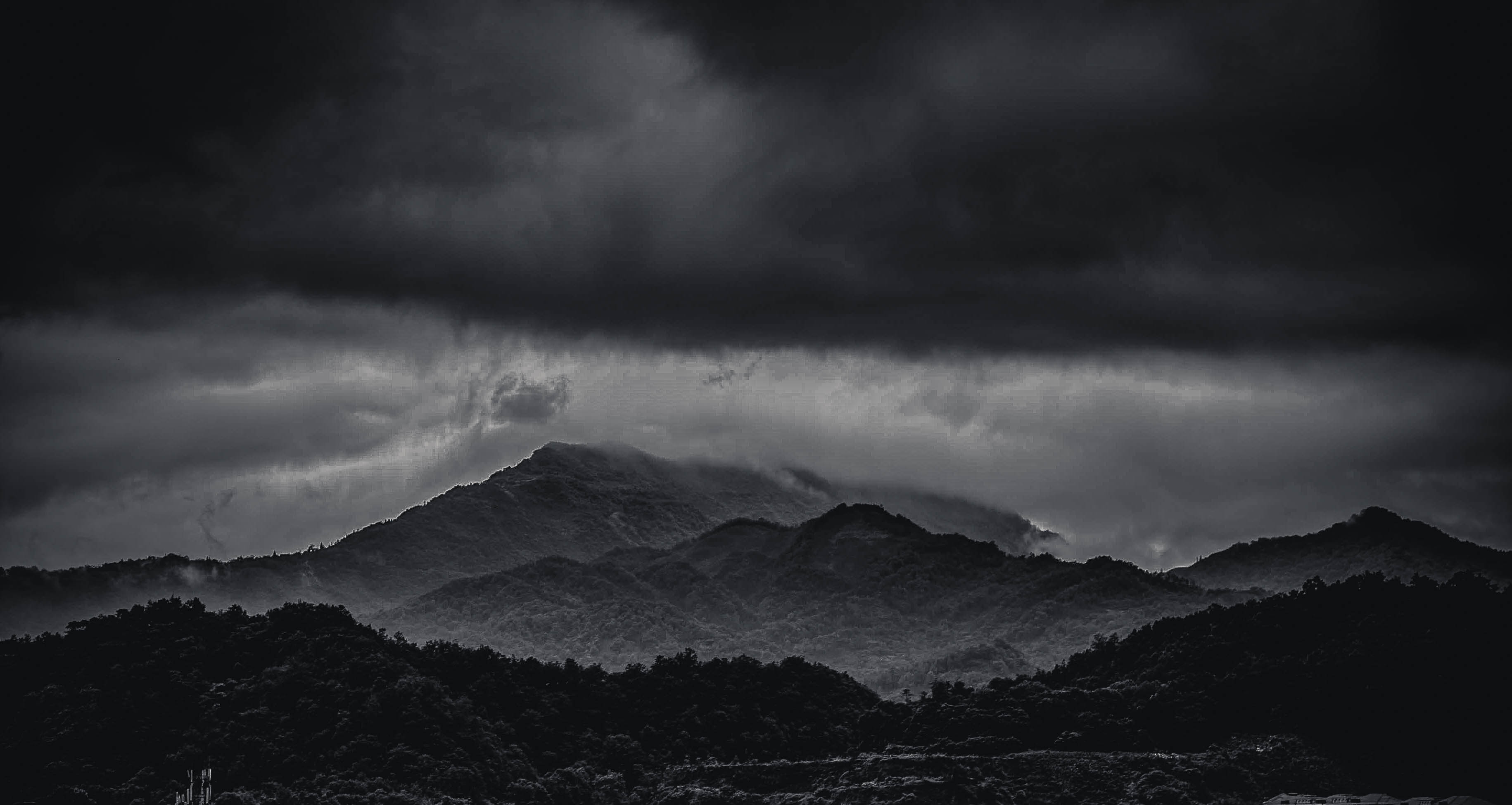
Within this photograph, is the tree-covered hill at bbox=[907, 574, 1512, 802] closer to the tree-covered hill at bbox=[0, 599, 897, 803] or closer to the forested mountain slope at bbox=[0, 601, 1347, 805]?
the forested mountain slope at bbox=[0, 601, 1347, 805]

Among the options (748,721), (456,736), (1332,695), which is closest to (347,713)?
(456,736)

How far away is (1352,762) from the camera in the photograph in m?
136

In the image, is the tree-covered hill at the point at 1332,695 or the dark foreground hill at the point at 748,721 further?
the tree-covered hill at the point at 1332,695

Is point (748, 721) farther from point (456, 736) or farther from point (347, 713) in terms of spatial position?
point (347, 713)

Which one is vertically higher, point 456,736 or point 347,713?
point 347,713

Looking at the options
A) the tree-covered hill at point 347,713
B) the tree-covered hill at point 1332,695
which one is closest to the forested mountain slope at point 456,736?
the tree-covered hill at point 347,713

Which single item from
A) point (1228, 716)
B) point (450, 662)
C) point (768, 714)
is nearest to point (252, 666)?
point (450, 662)

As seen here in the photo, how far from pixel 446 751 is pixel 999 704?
57.4 m

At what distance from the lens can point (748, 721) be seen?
177 m

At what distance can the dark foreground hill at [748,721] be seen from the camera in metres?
134

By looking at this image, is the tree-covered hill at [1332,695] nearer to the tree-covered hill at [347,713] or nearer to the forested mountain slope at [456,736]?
the forested mountain slope at [456,736]

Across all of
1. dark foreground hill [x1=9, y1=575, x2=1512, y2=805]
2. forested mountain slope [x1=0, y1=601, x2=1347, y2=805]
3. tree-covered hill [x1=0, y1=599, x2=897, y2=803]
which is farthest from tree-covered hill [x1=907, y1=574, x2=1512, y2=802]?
tree-covered hill [x1=0, y1=599, x2=897, y2=803]

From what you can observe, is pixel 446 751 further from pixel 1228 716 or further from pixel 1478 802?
pixel 1478 802

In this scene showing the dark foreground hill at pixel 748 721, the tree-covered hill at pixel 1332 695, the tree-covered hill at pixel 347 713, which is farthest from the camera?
the tree-covered hill at pixel 347 713
